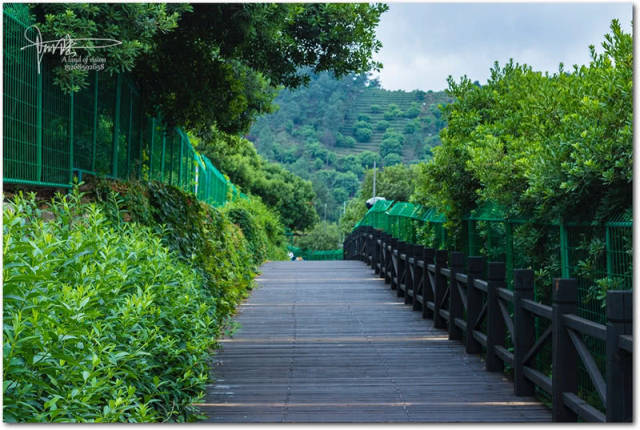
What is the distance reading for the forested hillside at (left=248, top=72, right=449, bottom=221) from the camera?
10981cm

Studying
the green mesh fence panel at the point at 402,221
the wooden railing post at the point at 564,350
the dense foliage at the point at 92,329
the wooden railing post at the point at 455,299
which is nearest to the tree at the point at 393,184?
the green mesh fence panel at the point at 402,221

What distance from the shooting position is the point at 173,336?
5.31m

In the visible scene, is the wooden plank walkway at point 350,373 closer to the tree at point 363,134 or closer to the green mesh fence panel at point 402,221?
the green mesh fence panel at point 402,221

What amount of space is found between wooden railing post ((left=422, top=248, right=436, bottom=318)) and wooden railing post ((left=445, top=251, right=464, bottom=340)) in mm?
1509

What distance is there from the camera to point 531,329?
5594 millimetres

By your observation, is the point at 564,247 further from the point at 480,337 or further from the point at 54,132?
the point at 54,132

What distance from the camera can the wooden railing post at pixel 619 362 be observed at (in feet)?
12.2

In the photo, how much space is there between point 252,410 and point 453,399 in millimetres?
1639

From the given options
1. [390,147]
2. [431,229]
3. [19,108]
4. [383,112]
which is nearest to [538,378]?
[19,108]

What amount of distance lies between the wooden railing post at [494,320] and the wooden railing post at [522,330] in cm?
72

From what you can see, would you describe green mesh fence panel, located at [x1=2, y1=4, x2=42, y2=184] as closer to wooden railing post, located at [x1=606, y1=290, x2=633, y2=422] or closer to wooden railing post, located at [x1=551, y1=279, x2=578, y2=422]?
wooden railing post, located at [x1=551, y1=279, x2=578, y2=422]

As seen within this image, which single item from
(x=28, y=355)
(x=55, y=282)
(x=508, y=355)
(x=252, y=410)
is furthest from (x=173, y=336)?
(x=508, y=355)

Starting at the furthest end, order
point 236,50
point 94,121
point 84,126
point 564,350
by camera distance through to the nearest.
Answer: point 236,50, point 94,121, point 84,126, point 564,350

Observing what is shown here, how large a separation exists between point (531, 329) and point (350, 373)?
176 cm
